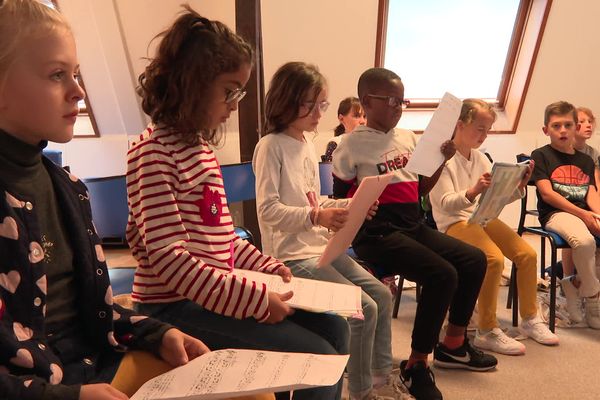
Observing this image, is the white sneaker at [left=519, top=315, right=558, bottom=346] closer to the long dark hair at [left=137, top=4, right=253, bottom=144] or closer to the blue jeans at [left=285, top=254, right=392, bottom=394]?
the blue jeans at [left=285, top=254, right=392, bottom=394]

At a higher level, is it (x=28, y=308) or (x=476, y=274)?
(x=28, y=308)

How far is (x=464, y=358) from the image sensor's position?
2092 mm

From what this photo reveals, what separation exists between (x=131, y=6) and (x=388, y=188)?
2719 mm

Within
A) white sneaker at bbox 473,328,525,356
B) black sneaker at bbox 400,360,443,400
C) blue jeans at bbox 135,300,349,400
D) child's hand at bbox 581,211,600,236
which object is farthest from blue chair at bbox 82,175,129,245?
child's hand at bbox 581,211,600,236

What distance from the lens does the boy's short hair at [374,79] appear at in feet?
6.28

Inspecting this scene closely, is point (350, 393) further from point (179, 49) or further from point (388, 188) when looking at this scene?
point (179, 49)

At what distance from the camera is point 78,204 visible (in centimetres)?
90

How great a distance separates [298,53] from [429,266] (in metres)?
2.66

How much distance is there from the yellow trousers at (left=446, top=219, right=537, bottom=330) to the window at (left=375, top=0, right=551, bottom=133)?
7.33ft

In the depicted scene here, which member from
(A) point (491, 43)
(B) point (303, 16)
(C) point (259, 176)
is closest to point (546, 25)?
(A) point (491, 43)

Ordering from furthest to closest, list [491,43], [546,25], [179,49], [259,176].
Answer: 1. [491,43]
2. [546,25]
3. [259,176]
4. [179,49]

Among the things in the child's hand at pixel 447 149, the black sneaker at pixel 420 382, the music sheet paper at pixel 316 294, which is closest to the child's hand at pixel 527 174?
the child's hand at pixel 447 149

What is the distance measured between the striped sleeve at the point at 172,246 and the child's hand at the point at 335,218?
44 cm

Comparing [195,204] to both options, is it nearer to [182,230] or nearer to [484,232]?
[182,230]
